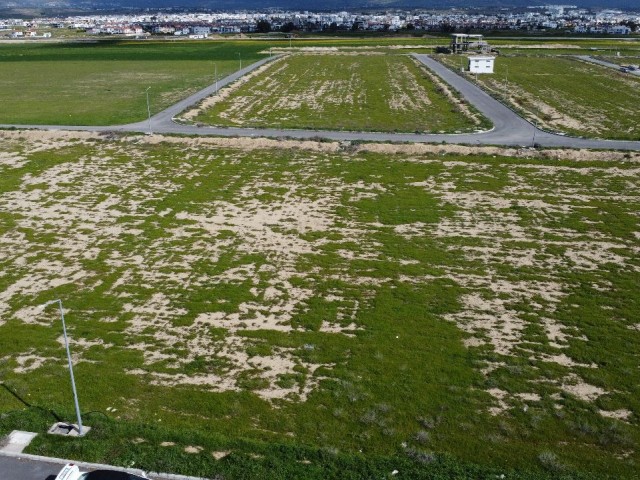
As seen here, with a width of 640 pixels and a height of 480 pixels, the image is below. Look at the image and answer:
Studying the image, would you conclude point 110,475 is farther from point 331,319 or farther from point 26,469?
point 331,319

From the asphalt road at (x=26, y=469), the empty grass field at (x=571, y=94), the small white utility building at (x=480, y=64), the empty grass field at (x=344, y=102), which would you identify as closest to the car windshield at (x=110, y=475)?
the asphalt road at (x=26, y=469)

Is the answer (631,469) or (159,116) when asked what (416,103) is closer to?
(159,116)

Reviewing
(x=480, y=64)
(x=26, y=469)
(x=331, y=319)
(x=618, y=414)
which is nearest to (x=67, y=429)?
(x=26, y=469)

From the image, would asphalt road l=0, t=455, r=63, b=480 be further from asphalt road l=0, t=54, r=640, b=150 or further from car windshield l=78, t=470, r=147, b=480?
asphalt road l=0, t=54, r=640, b=150

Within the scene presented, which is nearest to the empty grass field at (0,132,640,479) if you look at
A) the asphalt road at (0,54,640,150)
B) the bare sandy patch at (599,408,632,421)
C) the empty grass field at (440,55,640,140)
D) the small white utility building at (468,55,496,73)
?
the bare sandy patch at (599,408,632,421)

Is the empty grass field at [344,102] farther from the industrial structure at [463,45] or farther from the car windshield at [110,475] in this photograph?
the car windshield at [110,475]

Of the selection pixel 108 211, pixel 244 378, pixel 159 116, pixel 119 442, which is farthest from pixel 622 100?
pixel 119 442
